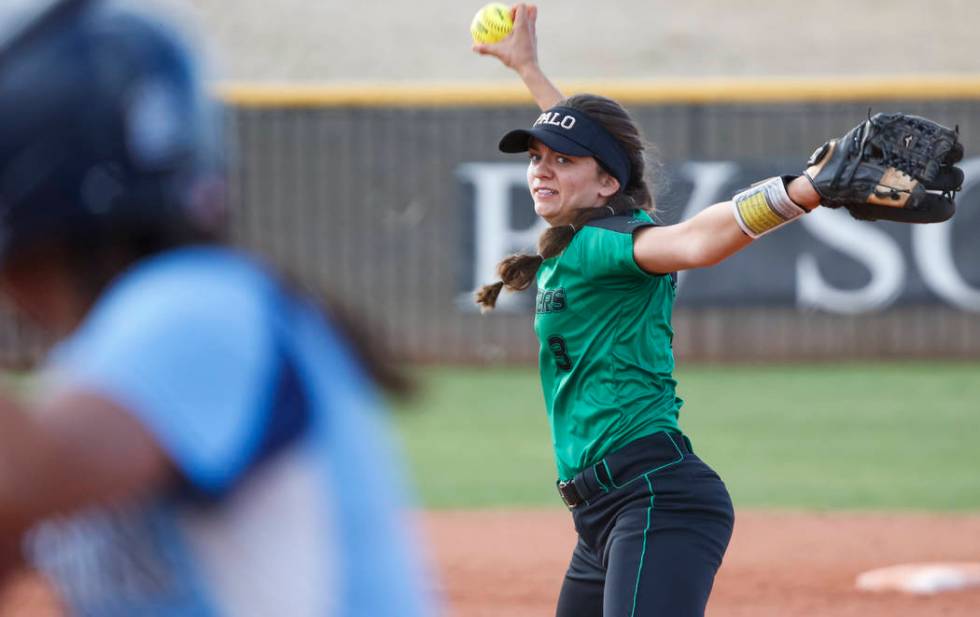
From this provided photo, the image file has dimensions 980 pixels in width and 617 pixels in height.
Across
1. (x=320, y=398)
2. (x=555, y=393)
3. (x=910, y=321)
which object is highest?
(x=320, y=398)

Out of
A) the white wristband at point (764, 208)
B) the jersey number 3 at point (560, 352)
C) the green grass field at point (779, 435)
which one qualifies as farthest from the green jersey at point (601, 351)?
the green grass field at point (779, 435)

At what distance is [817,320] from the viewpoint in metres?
15.6

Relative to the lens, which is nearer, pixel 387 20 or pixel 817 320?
pixel 817 320

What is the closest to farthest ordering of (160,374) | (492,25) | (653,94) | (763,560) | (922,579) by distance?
(160,374), (492,25), (922,579), (763,560), (653,94)

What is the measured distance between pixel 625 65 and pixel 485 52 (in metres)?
18.6

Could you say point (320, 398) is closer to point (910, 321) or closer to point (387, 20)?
point (910, 321)

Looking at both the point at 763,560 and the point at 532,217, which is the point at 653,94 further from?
the point at 763,560

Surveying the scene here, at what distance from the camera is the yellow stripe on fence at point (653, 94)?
1544 centimetres

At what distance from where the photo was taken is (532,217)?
607 inches

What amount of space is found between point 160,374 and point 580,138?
3169 millimetres

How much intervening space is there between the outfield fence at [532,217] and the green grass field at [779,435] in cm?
41

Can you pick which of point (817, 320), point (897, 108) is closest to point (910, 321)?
point (817, 320)

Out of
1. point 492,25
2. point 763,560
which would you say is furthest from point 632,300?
point 763,560

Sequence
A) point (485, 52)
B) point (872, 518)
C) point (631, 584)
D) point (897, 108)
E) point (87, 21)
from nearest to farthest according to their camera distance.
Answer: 1. point (87, 21)
2. point (631, 584)
3. point (485, 52)
4. point (872, 518)
5. point (897, 108)
